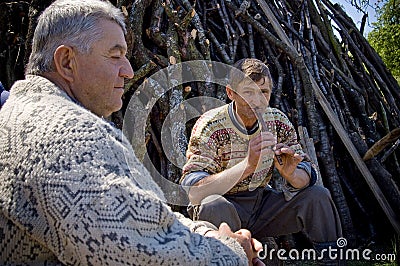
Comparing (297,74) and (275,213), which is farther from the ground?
(297,74)

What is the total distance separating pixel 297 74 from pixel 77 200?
4.03 meters

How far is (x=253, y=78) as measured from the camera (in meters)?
3.16

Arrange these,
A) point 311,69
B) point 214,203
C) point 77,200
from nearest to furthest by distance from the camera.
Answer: point 77,200 < point 214,203 < point 311,69

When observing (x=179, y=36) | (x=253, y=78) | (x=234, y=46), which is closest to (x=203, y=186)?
(x=253, y=78)

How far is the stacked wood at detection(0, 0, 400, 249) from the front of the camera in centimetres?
451

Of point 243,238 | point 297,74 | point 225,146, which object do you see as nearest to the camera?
point 243,238

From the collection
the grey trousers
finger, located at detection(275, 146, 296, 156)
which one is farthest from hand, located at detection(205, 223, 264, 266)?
finger, located at detection(275, 146, 296, 156)

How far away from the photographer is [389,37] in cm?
1124

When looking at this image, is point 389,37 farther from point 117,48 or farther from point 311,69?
point 117,48

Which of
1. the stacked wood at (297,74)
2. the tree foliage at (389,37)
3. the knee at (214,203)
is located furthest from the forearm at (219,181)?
the tree foliage at (389,37)

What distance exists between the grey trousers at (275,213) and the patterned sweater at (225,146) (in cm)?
6

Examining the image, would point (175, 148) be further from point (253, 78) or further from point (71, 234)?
point (71, 234)

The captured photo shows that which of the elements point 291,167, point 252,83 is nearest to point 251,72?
point 252,83

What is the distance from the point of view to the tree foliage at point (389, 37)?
Answer: 11023 millimetres
